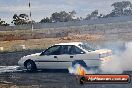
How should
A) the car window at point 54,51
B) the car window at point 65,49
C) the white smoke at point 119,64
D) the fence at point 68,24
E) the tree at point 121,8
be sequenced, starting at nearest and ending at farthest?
the white smoke at point 119,64 < the car window at point 65,49 < the car window at point 54,51 < the fence at point 68,24 < the tree at point 121,8

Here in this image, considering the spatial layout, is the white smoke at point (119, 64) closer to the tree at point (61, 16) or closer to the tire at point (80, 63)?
the tire at point (80, 63)

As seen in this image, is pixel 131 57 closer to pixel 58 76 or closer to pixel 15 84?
pixel 58 76

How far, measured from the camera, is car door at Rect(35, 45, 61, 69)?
16.9m

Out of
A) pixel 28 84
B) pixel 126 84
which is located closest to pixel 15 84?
pixel 28 84

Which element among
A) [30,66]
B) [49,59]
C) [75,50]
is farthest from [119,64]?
[30,66]

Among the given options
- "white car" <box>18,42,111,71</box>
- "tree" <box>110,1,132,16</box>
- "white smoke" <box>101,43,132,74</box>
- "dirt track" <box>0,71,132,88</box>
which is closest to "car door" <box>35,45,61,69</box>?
"white car" <box>18,42,111,71</box>

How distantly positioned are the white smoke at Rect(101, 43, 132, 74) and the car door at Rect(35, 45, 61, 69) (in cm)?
251

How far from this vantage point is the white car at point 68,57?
16.0 metres

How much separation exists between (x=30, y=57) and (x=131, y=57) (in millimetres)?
5437

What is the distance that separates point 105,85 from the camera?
12.7m

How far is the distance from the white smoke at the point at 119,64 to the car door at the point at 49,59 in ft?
8.22

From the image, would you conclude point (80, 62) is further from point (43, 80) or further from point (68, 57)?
point (43, 80)

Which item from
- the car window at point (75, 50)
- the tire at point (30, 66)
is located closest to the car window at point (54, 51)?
the car window at point (75, 50)

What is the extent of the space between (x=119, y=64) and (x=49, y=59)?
362cm
